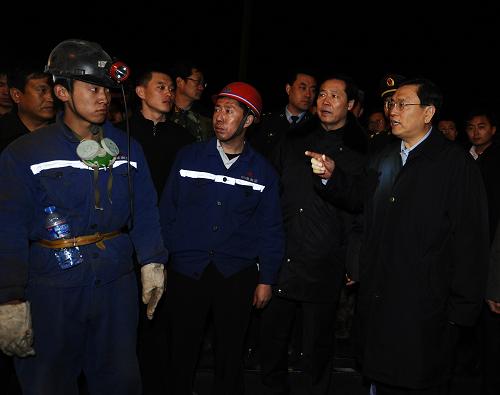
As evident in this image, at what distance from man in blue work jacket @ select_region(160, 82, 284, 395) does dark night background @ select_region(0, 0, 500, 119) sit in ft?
38.6

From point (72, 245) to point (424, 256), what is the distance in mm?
2164

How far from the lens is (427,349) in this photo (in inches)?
148

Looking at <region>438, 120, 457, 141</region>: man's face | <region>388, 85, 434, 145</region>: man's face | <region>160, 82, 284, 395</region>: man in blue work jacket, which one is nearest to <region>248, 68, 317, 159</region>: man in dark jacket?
<region>160, 82, 284, 395</region>: man in blue work jacket

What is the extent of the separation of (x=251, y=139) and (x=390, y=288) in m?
2.93

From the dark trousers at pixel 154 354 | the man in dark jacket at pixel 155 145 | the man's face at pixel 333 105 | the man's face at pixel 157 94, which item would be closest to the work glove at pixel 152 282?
the man in dark jacket at pixel 155 145

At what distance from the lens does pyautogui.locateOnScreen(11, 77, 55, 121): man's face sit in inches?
191

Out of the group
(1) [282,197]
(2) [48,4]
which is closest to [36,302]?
(1) [282,197]

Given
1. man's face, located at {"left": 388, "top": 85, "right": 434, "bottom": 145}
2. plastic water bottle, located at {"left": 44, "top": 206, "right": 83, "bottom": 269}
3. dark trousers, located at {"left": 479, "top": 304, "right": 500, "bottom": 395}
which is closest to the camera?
plastic water bottle, located at {"left": 44, "top": 206, "right": 83, "bottom": 269}

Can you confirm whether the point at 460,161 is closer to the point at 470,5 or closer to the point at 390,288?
the point at 390,288

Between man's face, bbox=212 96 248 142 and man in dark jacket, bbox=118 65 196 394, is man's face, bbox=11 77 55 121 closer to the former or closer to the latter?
man in dark jacket, bbox=118 65 196 394

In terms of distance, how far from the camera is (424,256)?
3.74 m

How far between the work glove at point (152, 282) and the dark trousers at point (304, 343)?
1.39 m

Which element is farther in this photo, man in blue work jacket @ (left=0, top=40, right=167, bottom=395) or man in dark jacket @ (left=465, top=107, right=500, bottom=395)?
man in dark jacket @ (left=465, top=107, right=500, bottom=395)

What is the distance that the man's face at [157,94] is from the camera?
5039 millimetres
